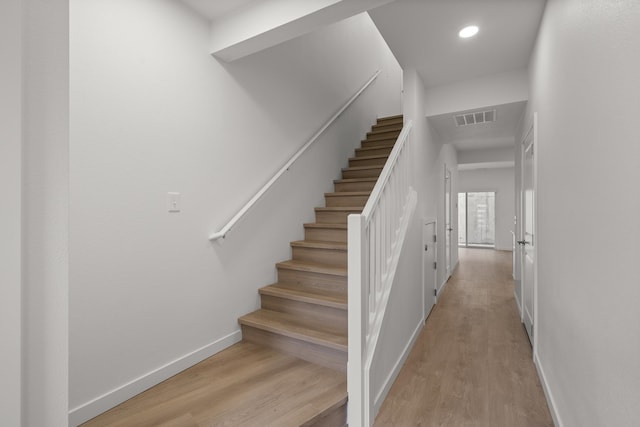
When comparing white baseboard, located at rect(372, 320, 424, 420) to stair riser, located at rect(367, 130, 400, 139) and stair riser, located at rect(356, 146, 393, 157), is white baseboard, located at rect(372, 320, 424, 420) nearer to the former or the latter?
stair riser, located at rect(356, 146, 393, 157)

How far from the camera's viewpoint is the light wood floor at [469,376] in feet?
6.20

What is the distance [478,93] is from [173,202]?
3.09 meters

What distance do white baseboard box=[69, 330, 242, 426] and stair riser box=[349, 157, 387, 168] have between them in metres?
2.48

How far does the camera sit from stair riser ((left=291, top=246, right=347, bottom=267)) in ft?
8.76

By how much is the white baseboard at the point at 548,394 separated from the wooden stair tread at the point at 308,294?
4.35 feet

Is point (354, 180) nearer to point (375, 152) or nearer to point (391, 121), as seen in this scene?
point (375, 152)

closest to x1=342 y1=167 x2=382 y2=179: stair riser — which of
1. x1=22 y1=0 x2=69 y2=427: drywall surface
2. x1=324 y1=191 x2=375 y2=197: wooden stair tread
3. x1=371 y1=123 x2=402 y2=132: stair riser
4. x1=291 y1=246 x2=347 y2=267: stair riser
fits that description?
x1=324 y1=191 x2=375 y2=197: wooden stair tread

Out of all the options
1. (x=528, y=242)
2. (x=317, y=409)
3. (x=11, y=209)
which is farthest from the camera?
(x=528, y=242)

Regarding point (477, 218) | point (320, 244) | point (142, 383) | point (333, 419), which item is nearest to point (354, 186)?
point (320, 244)

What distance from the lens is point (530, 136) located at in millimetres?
2809

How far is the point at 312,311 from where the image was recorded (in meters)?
2.35

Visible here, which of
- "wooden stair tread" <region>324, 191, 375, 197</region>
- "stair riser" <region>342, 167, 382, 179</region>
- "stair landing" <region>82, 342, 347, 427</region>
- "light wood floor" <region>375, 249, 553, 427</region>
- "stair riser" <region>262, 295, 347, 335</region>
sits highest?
"stair riser" <region>342, 167, 382, 179</region>

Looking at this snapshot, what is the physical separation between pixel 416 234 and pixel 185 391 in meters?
2.24

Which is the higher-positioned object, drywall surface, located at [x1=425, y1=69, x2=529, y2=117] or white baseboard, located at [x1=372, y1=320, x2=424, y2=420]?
drywall surface, located at [x1=425, y1=69, x2=529, y2=117]
